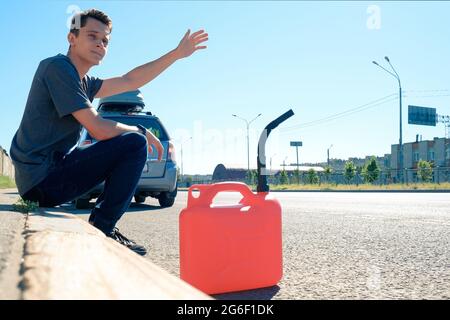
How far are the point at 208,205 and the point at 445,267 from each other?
1449 mm

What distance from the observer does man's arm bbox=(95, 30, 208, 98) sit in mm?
3174

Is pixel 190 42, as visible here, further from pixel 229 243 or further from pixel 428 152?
pixel 428 152

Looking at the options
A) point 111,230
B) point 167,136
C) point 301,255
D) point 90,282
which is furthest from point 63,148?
point 167,136

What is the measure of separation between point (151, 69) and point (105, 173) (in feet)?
2.85

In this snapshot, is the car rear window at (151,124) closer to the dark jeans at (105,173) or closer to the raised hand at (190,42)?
the raised hand at (190,42)

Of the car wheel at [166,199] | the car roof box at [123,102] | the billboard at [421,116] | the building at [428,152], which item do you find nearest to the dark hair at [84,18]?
the car wheel at [166,199]

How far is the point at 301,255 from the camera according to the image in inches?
126

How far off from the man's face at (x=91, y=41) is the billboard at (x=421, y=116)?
5449 centimetres

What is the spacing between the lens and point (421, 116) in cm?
5347

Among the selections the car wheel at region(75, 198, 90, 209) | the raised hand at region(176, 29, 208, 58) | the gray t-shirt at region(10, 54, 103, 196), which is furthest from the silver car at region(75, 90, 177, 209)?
the gray t-shirt at region(10, 54, 103, 196)

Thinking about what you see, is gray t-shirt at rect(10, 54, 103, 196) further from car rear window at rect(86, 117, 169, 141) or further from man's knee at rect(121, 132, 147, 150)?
car rear window at rect(86, 117, 169, 141)

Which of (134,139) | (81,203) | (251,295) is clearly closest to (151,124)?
(81,203)

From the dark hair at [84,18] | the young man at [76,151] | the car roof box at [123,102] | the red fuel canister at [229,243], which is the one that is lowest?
the red fuel canister at [229,243]

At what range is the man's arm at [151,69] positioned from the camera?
3.17m
